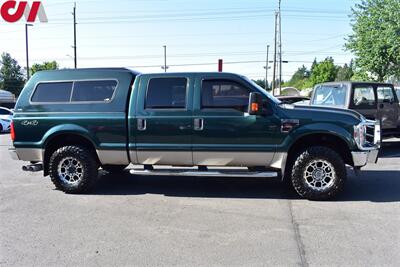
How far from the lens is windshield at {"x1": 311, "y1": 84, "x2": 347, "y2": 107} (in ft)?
35.2

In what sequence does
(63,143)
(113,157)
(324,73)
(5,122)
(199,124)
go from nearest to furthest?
1. (199,124)
2. (113,157)
3. (63,143)
4. (5,122)
5. (324,73)

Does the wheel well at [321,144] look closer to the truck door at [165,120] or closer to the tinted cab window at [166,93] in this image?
the truck door at [165,120]

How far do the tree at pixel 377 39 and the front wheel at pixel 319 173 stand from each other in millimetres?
16943

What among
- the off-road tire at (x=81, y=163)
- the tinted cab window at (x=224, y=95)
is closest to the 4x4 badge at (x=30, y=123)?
the off-road tire at (x=81, y=163)

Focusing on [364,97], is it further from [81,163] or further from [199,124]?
[81,163]

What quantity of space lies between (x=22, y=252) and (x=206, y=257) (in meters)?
2.04

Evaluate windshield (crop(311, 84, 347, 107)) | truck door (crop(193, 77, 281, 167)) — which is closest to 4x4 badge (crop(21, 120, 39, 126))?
truck door (crop(193, 77, 281, 167))

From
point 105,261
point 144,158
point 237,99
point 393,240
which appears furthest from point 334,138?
point 105,261

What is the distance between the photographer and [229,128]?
6.60 meters

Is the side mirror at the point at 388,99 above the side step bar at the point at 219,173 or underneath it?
above

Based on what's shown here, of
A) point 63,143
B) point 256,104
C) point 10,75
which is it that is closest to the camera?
point 256,104

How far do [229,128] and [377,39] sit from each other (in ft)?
59.7

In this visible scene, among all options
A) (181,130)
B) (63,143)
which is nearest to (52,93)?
(63,143)

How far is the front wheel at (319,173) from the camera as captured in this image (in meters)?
6.42
